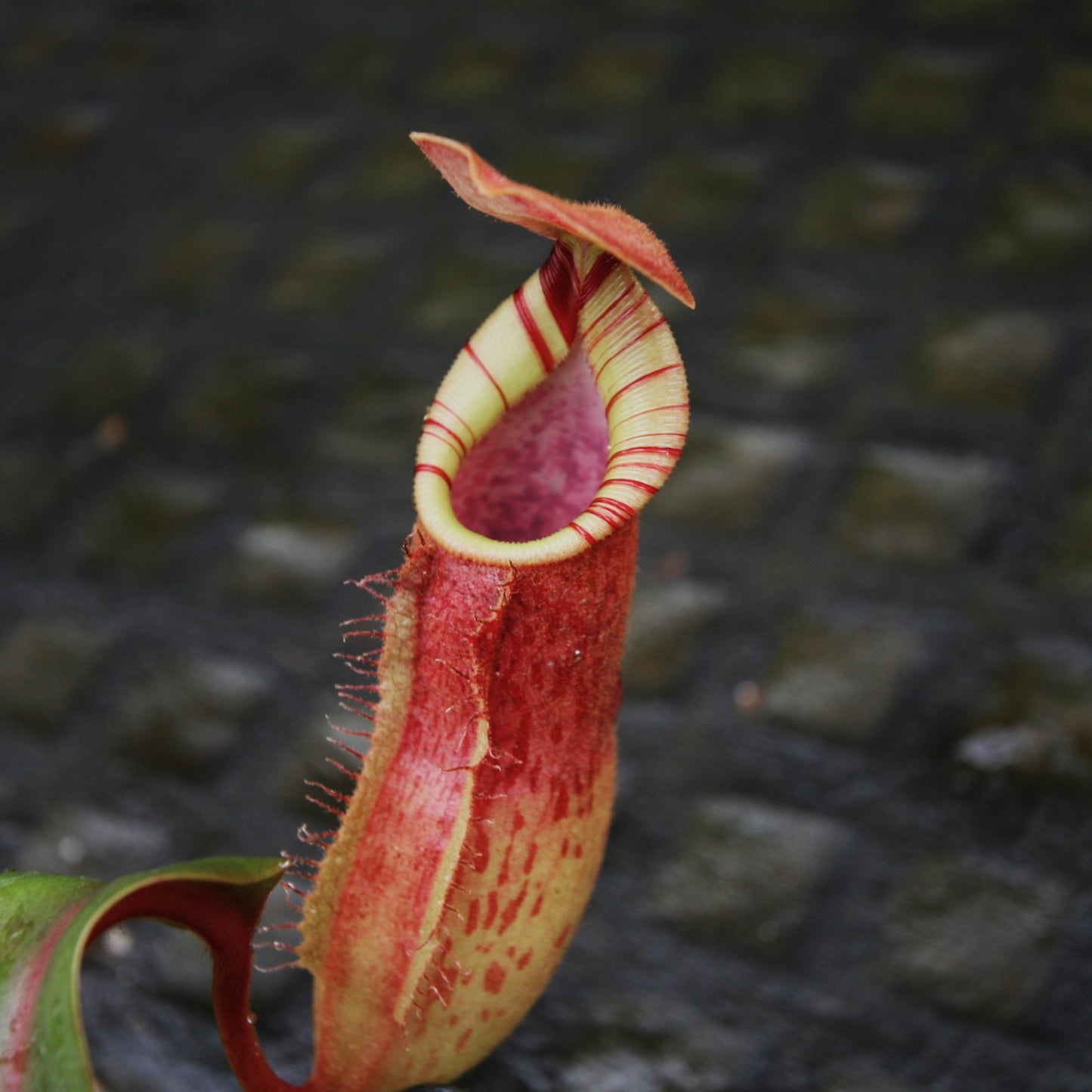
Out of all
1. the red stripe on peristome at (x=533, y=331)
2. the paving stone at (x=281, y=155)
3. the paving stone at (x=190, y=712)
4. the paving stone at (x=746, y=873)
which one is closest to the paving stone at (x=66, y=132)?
the paving stone at (x=281, y=155)

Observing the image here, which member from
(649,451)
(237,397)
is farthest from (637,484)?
(237,397)

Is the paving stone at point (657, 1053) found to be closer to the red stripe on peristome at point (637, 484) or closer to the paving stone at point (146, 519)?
the red stripe on peristome at point (637, 484)

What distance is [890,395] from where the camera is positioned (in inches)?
64.9

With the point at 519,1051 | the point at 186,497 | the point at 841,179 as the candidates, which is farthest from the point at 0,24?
the point at 519,1051

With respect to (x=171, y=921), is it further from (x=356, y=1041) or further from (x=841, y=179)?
(x=841, y=179)

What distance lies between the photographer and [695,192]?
1980 millimetres

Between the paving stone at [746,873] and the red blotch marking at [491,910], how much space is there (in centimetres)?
54

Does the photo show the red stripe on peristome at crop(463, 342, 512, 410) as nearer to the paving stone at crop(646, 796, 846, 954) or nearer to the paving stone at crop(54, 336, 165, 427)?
the paving stone at crop(646, 796, 846, 954)

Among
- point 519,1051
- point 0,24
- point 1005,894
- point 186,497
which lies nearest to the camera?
point 519,1051

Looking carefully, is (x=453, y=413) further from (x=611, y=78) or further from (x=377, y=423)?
(x=611, y=78)

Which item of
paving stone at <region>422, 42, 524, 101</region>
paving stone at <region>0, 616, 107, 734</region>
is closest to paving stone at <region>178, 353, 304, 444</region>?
paving stone at <region>0, 616, 107, 734</region>

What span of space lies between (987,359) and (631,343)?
1.16 meters

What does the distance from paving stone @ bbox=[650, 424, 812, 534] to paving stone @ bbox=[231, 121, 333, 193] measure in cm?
103

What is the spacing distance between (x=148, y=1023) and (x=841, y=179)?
162 cm
